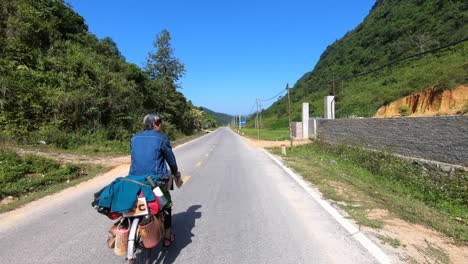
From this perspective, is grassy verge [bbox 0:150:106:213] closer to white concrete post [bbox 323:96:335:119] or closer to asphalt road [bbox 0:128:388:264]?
Answer: asphalt road [bbox 0:128:388:264]

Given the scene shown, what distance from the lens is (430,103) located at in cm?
2130

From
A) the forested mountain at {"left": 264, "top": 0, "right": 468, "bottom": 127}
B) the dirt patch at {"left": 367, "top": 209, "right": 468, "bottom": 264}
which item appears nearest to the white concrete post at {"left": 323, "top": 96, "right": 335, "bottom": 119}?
the forested mountain at {"left": 264, "top": 0, "right": 468, "bottom": 127}

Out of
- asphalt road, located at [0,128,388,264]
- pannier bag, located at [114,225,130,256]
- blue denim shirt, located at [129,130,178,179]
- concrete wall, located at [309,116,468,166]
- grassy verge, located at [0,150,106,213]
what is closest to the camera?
pannier bag, located at [114,225,130,256]

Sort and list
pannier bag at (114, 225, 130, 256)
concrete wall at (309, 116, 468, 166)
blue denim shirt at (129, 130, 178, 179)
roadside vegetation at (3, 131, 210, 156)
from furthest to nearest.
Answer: roadside vegetation at (3, 131, 210, 156), concrete wall at (309, 116, 468, 166), blue denim shirt at (129, 130, 178, 179), pannier bag at (114, 225, 130, 256)

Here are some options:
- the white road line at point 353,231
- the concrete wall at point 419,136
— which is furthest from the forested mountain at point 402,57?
the white road line at point 353,231

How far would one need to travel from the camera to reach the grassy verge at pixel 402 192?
4.66 meters

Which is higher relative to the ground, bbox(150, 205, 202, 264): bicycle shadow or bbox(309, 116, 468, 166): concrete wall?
bbox(309, 116, 468, 166): concrete wall

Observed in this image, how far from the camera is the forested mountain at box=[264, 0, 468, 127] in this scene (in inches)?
1089

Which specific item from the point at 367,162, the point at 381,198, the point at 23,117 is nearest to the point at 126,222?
the point at 381,198

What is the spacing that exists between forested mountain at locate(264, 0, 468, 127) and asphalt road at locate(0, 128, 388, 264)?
18377 millimetres

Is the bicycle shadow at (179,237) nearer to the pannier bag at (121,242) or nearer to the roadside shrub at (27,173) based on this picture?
the pannier bag at (121,242)

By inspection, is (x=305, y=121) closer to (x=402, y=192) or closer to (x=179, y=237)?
(x=402, y=192)

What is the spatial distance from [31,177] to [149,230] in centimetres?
766

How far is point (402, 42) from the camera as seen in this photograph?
48406 millimetres
